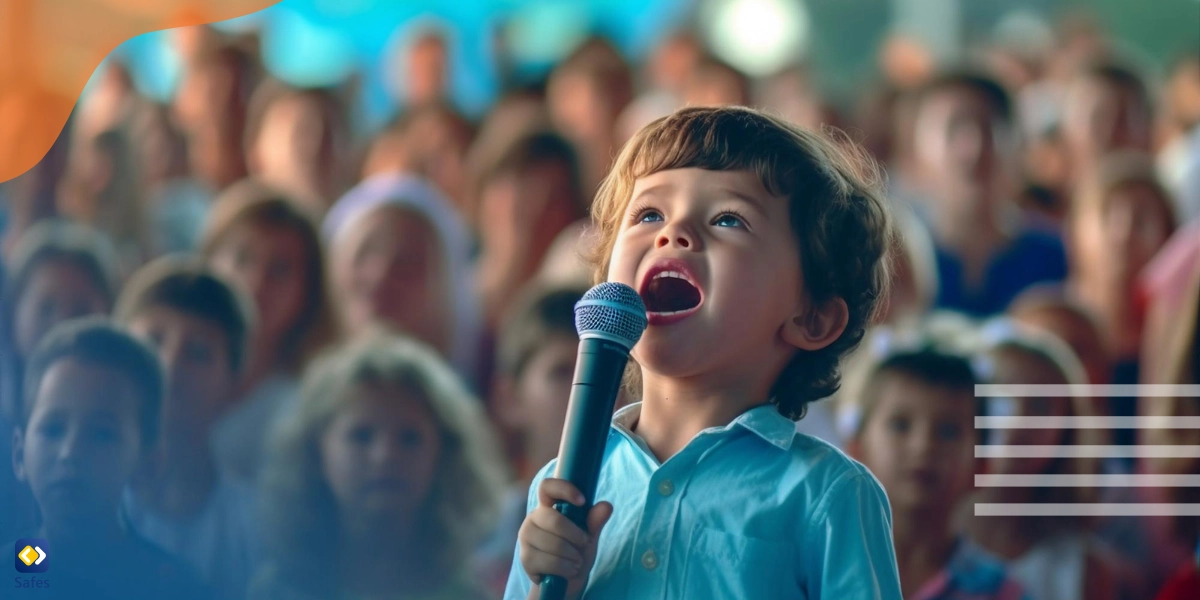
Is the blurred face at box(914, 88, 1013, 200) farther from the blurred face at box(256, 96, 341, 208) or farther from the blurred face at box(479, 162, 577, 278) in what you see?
the blurred face at box(256, 96, 341, 208)

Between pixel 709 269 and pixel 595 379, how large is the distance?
136 millimetres

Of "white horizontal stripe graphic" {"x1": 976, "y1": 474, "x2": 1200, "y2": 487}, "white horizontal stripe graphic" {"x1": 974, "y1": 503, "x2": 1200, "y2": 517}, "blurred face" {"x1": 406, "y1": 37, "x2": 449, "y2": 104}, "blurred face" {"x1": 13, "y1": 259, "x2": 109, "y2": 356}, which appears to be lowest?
"white horizontal stripe graphic" {"x1": 974, "y1": 503, "x2": 1200, "y2": 517}

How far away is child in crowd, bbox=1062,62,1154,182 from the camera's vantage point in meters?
3.13

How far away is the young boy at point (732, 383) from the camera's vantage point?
90cm

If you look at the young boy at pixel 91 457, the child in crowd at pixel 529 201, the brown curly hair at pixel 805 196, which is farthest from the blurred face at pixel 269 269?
the brown curly hair at pixel 805 196

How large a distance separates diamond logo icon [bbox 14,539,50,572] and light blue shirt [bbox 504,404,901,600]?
2.05m

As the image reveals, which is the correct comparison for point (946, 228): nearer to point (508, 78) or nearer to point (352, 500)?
point (508, 78)

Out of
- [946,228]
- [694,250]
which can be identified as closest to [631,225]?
[694,250]

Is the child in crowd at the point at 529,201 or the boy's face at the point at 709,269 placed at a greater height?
the child in crowd at the point at 529,201

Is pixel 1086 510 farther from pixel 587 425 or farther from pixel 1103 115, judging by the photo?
pixel 587 425

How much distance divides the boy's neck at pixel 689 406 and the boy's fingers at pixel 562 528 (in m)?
0.16

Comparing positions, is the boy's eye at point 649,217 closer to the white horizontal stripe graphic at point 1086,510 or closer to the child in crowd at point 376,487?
the child in crowd at point 376,487

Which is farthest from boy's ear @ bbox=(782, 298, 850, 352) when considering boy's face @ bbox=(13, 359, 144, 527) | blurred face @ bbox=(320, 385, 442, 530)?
boy's face @ bbox=(13, 359, 144, 527)

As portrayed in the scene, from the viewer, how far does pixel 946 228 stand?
9.73ft
